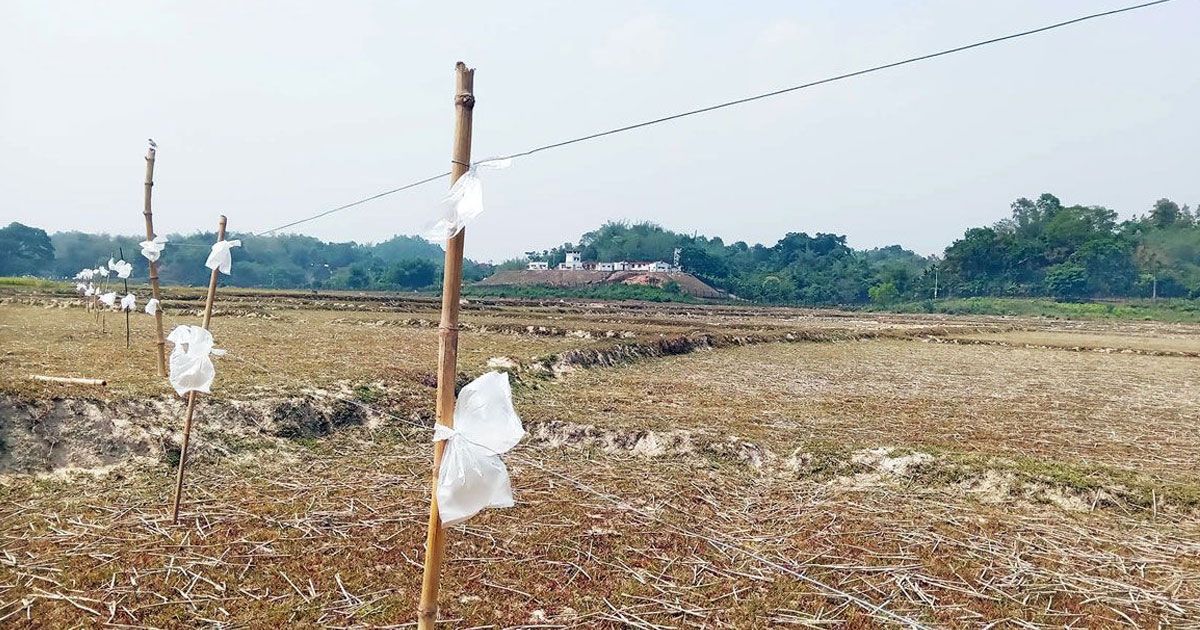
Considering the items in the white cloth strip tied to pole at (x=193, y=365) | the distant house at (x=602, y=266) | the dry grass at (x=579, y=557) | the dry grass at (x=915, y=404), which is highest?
the distant house at (x=602, y=266)

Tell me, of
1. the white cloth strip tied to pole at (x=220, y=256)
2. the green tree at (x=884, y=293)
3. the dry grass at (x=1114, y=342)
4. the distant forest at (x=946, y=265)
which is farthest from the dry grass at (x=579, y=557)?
the green tree at (x=884, y=293)

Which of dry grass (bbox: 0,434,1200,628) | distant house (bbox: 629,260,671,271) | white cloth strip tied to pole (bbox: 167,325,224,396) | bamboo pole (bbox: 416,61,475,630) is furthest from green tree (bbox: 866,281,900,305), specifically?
bamboo pole (bbox: 416,61,475,630)

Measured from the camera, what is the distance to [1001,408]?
11.1 metres

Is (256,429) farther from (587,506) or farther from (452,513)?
(452,513)

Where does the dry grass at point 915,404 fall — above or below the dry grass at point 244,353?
below

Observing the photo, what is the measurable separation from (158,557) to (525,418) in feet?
16.1

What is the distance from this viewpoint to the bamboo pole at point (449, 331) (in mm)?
2998

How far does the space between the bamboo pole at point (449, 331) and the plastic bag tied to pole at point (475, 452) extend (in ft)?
0.23

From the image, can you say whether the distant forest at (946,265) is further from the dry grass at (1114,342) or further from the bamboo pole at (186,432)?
the bamboo pole at (186,432)

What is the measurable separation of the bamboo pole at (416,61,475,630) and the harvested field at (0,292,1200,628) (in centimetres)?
95

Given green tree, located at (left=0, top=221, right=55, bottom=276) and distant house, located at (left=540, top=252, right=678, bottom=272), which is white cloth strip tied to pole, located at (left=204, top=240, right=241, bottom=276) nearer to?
distant house, located at (left=540, top=252, right=678, bottom=272)

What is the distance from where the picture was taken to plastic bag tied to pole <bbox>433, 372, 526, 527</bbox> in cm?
Result: 292

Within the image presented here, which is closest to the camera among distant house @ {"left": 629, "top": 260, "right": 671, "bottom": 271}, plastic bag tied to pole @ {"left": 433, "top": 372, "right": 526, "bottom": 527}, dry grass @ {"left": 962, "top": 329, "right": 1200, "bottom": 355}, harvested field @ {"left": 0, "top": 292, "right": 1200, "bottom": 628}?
plastic bag tied to pole @ {"left": 433, "top": 372, "right": 526, "bottom": 527}

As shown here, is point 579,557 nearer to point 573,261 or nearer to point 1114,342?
point 1114,342
